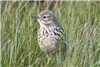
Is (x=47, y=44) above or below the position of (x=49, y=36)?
below

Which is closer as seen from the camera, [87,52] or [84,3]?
[87,52]

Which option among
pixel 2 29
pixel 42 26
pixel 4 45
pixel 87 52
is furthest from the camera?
pixel 42 26

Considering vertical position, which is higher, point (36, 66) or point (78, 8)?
point (78, 8)

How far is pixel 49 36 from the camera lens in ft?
12.7

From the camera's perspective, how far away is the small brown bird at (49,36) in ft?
12.6

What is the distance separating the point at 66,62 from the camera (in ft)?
9.61

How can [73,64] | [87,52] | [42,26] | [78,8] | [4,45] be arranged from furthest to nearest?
[78,8] < [42,26] < [4,45] < [87,52] < [73,64]

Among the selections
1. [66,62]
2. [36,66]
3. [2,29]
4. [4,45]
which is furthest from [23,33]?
[66,62]

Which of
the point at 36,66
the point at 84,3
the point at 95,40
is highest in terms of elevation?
the point at 84,3

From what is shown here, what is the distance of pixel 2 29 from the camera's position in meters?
3.76

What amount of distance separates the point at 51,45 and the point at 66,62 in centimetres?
94

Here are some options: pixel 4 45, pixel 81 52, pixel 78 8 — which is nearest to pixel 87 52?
pixel 81 52

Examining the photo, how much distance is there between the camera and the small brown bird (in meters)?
3.84

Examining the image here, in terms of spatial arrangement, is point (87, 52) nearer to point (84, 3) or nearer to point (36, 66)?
point (36, 66)
